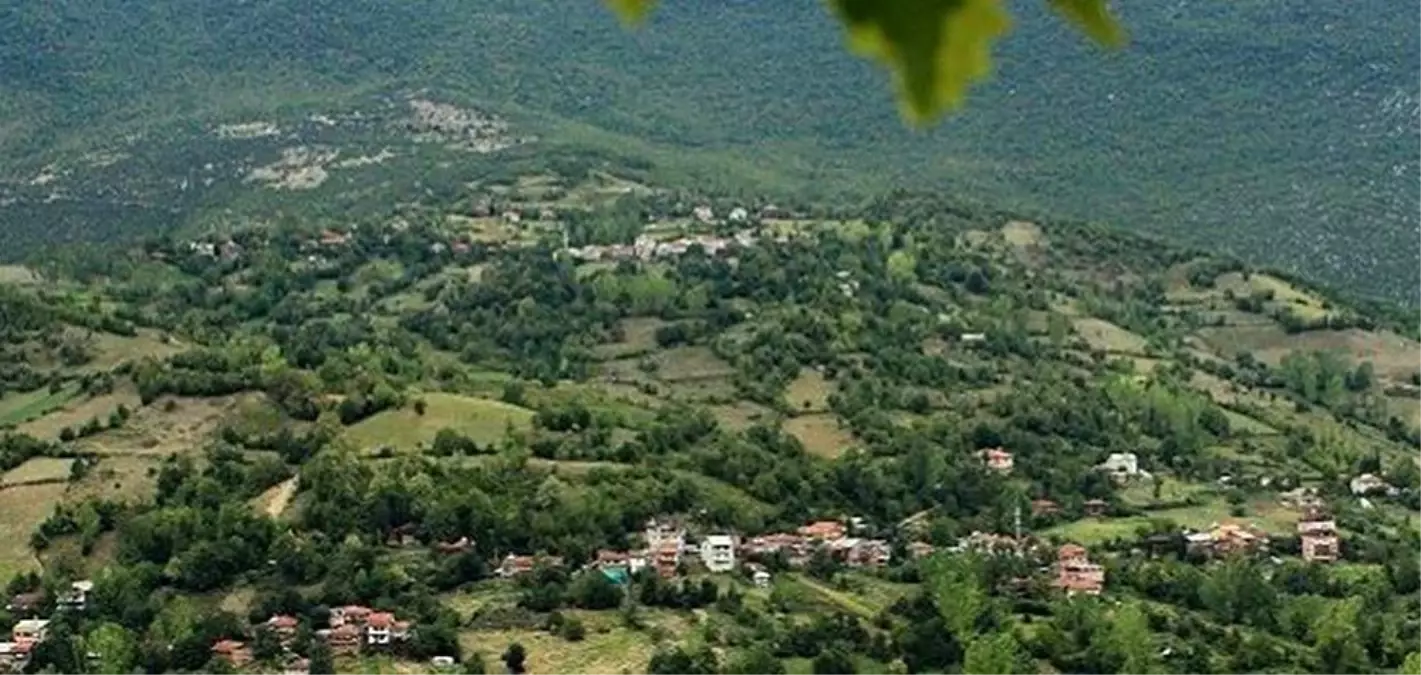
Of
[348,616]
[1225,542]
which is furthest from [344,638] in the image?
[1225,542]

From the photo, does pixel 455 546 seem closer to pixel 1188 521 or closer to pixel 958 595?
pixel 958 595

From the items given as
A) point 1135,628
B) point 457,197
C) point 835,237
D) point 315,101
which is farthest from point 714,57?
point 1135,628

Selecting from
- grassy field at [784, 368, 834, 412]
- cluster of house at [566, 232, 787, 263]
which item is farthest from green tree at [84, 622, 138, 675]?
cluster of house at [566, 232, 787, 263]

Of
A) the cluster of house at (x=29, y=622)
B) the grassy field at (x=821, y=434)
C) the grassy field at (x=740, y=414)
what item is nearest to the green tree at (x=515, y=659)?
the cluster of house at (x=29, y=622)

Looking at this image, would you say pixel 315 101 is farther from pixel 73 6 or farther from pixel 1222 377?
pixel 1222 377

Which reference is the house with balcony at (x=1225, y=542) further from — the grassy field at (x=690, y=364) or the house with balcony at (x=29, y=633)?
the house with balcony at (x=29, y=633)

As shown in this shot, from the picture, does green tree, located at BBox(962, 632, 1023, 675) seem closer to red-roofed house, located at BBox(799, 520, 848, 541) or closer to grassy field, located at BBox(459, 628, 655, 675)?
grassy field, located at BBox(459, 628, 655, 675)
